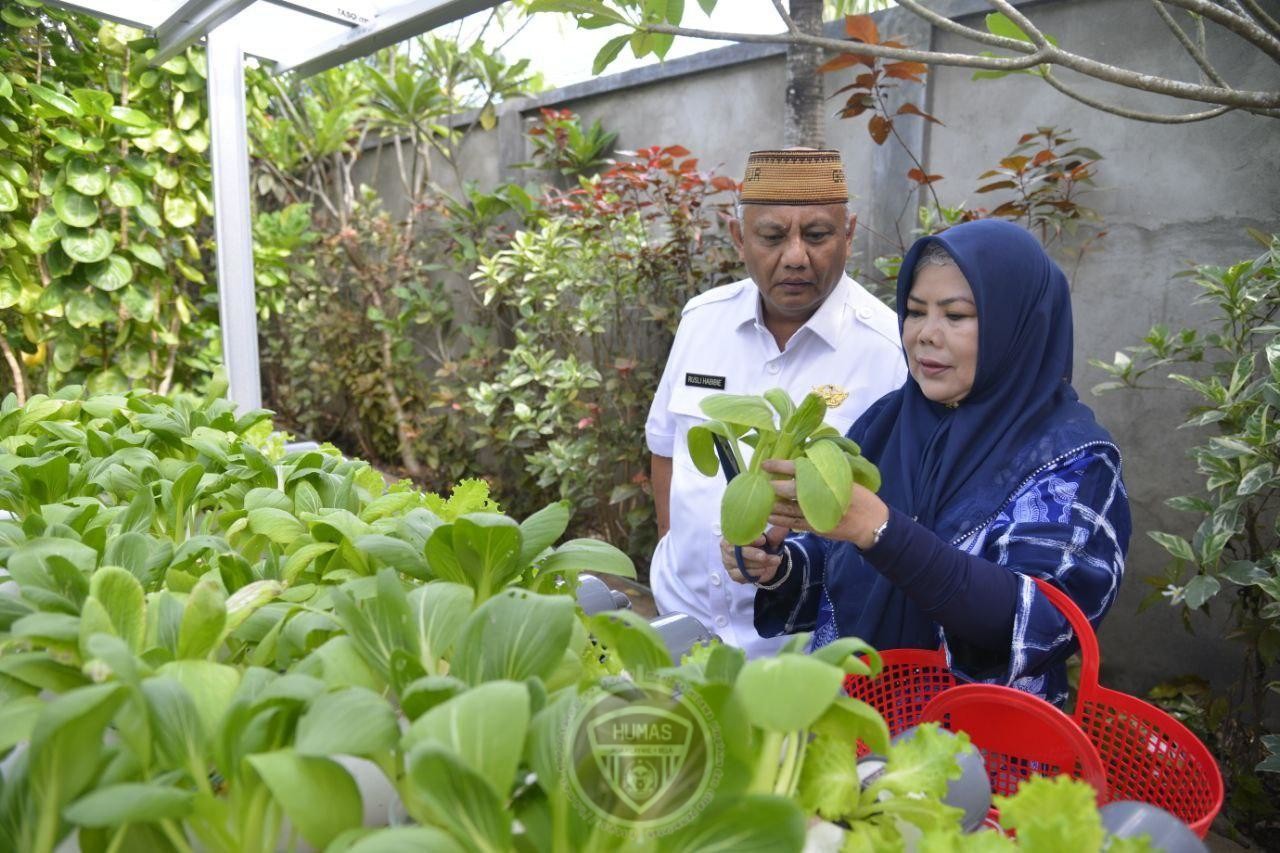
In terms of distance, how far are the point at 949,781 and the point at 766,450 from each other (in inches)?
18.3

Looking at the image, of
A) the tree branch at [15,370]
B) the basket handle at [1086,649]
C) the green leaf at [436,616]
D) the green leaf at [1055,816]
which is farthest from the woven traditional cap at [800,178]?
the tree branch at [15,370]

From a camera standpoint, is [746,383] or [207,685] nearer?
[207,685]

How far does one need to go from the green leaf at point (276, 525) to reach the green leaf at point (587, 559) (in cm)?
32

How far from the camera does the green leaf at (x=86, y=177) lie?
Answer: 359cm

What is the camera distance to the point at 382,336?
6234 mm

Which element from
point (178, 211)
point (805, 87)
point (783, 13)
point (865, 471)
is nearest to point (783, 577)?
point (865, 471)

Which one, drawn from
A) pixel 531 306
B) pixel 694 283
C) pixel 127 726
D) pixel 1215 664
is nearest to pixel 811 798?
pixel 127 726

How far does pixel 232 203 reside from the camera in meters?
2.90

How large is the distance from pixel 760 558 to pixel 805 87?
95.6 inches

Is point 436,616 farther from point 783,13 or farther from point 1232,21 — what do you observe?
point 1232,21

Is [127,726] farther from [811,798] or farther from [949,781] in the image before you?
[949,781]

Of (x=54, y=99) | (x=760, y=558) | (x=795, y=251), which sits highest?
(x=54, y=99)

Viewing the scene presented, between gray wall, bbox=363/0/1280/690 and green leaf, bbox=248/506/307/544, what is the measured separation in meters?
2.61

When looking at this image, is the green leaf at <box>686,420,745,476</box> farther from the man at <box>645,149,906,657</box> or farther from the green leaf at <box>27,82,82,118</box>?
the green leaf at <box>27,82,82,118</box>
